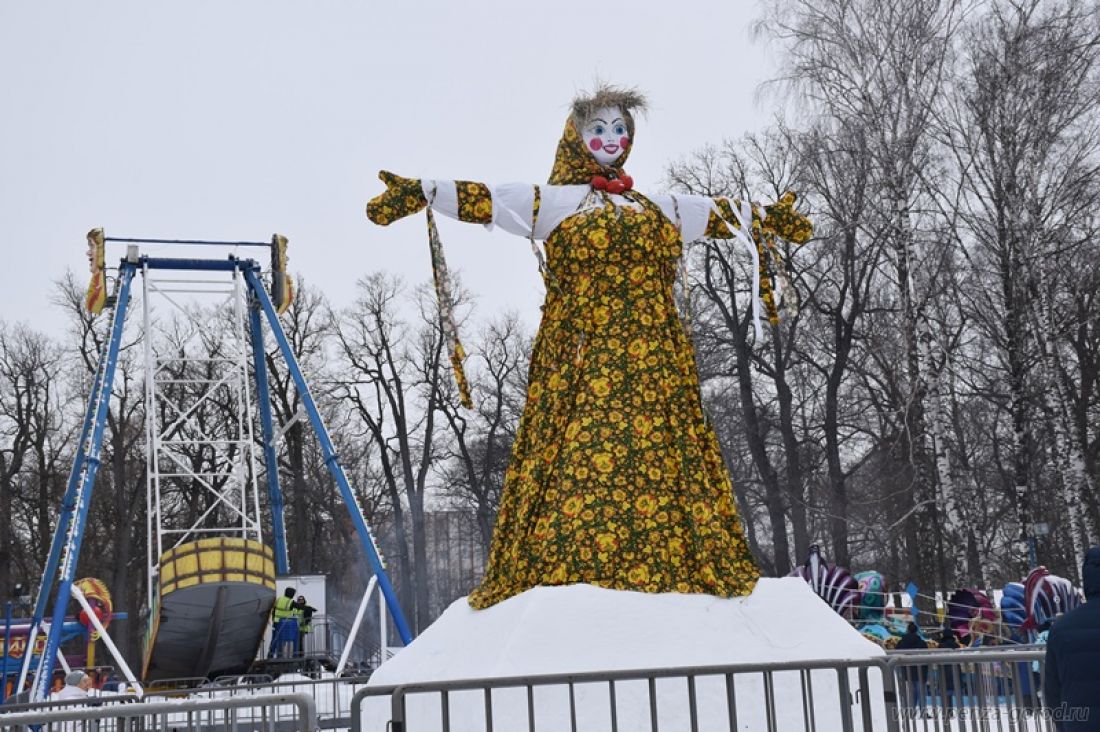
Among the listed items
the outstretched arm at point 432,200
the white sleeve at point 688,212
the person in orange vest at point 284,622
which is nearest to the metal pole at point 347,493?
the person in orange vest at point 284,622

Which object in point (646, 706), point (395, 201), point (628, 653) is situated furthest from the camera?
point (395, 201)

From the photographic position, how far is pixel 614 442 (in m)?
7.59

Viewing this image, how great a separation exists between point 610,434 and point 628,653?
1489 millimetres

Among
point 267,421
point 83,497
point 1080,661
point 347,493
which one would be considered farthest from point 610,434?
point 267,421

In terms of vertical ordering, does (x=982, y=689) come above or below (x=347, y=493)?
below

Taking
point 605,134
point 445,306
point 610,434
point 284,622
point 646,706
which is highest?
point 605,134

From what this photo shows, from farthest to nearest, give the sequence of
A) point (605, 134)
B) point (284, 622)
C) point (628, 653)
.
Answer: point (284, 622) < point (605, 134) < point (628, 653)

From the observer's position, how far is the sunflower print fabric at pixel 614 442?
742 centimetres

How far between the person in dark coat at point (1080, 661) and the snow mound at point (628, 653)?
2.07 metres

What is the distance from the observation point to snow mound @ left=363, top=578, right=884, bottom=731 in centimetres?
670

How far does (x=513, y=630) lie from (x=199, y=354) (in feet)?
92.5

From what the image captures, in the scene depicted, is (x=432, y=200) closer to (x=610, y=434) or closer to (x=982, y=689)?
(x=610, y=434)

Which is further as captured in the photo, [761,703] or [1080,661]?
[761,703]

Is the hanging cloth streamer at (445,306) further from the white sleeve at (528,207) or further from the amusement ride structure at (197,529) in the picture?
the amusement ride structure at (197,529)
